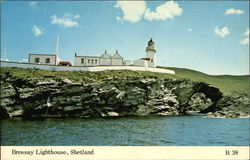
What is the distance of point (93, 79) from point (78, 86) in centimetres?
272

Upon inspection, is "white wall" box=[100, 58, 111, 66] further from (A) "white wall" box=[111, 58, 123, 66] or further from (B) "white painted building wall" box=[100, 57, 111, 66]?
(A) "white wall" box=[111, 58, 123, 66]

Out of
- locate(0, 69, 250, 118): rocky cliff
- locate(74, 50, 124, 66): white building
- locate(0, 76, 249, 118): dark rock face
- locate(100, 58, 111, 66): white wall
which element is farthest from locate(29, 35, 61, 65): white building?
locate(0, 76, 249, 118): dark rock face

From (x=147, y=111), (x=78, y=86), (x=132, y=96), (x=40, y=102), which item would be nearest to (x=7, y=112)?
(x=40, y=102)

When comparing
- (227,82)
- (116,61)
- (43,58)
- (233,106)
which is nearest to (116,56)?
(116,61)

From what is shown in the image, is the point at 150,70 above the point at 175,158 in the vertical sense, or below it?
above

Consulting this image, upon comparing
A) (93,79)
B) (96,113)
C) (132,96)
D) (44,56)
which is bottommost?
(96,113)

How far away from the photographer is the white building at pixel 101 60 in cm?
4066

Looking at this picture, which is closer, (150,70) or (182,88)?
(182,88)

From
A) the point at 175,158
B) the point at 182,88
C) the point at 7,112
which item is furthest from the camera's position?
the point at 182,88

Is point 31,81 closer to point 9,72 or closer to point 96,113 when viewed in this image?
point 9,72

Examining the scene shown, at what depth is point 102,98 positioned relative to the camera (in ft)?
104

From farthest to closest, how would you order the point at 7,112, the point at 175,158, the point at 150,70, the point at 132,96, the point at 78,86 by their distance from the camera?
the point at 150,70 < the point at 132,96 < the point at 78,86 < the point at 7,112 < the point at 175,158

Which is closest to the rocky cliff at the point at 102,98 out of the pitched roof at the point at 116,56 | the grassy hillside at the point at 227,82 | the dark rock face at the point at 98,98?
the dark rock face at the point at 98,98

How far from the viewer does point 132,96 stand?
33094 millimetres
